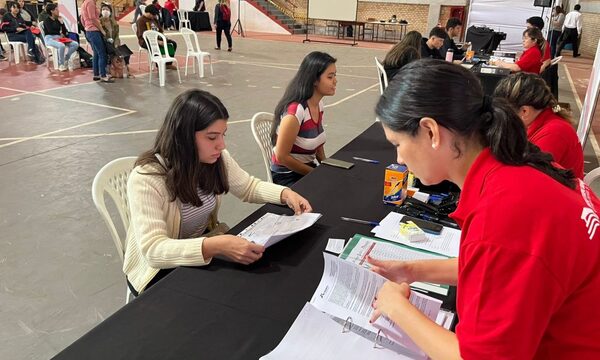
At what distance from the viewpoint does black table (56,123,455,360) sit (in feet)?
3.86

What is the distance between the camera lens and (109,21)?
28.3 ft

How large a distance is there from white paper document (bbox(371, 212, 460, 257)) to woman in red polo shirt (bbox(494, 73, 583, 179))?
2.69ft

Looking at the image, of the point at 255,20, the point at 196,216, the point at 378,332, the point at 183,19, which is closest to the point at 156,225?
the point at 196,216

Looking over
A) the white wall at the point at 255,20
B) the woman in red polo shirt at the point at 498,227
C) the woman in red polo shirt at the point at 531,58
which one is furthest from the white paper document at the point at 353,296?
the white wall at the point at 255,20

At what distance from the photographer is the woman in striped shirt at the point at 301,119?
284cm

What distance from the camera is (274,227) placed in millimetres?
1776

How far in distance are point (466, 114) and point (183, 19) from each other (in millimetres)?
18578

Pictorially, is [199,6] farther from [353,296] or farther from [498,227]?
[498,227]

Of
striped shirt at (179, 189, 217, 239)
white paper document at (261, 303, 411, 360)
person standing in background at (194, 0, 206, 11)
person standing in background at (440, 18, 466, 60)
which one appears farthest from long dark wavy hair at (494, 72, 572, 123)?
person standing in background at (194, 0, 206, 11)

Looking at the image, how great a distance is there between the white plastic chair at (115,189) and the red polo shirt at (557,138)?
6.34 ft

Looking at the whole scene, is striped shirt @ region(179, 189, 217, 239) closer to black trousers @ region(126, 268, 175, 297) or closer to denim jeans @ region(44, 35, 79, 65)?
black trousers @ region(126, 268, 175, 297)

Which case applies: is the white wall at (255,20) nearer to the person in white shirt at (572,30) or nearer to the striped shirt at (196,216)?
the person in white shirt at (572,30)

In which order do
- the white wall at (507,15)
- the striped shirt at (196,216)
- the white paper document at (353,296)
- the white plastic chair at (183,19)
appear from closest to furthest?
the white paper document at (353,296), the striped shirt at (196,216), the white wall at (507,15), the white plastic chair at (183,19)

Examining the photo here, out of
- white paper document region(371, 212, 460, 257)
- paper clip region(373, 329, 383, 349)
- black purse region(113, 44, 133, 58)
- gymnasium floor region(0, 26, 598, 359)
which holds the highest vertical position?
black purse region(113, 44, 133, 58)
